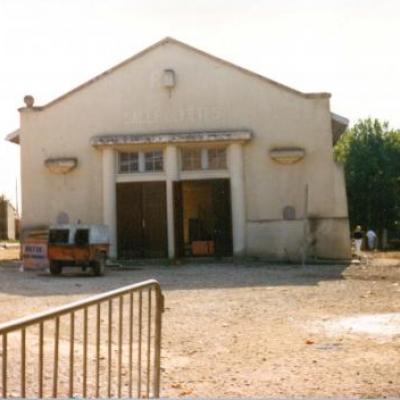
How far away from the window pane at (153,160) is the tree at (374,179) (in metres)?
27.8

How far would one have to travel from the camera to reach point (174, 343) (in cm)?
795

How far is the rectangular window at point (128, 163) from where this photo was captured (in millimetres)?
23078

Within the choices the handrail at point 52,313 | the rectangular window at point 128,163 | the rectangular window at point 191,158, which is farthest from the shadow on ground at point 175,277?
the handrail at point 52,313

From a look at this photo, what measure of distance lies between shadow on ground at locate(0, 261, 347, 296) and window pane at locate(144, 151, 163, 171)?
3.76 m

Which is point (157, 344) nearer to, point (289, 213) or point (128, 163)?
point (289, 213)

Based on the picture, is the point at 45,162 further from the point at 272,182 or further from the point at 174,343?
the point at 174,343

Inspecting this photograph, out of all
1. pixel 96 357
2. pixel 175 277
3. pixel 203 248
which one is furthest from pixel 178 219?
pixel 96 357

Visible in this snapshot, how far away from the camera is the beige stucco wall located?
22188 millimetres

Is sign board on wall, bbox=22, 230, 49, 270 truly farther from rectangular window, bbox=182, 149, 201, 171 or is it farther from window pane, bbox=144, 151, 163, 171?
rectangular window, bbox=182, 149, 201, 171

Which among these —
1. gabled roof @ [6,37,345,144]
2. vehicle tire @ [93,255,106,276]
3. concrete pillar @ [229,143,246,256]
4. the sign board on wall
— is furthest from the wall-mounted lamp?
the sign board on wall

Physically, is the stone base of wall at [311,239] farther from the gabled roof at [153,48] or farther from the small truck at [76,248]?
the small truck at [76,248]


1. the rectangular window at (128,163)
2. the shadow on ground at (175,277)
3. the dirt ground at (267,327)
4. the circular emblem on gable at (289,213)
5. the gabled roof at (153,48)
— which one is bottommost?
the dirt ground at (267,327)

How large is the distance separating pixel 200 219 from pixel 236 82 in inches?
348

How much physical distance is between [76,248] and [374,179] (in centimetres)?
3491
